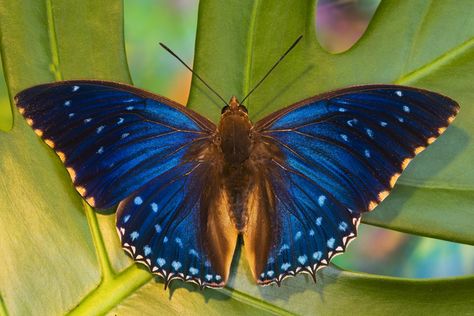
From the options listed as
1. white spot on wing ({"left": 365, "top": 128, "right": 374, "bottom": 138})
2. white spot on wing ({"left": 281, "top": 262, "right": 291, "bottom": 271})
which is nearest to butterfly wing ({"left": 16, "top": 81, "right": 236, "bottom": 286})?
white spot on wing ({"left": 281, "top": 262, "right": 291, "bottom": 271})

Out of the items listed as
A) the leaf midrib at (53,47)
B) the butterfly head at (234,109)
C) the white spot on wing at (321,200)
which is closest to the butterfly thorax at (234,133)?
the butterfly head at (234,109)

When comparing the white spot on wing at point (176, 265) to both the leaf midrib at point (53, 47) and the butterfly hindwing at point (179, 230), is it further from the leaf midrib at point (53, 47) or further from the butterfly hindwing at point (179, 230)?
the leaf midrib at point (53, 47)

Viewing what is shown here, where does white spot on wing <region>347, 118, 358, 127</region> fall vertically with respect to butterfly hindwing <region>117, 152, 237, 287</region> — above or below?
above

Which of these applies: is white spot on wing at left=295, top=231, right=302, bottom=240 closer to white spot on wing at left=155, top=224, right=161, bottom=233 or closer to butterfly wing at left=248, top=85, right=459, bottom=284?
butterfly wing at left=248, top=85, right=459, bottom=284

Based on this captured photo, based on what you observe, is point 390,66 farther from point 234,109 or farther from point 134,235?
point 134,235

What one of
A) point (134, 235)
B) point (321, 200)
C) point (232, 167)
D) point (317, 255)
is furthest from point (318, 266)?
point (134, 235)

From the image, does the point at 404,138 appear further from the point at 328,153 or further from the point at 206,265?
the point at 206,265
